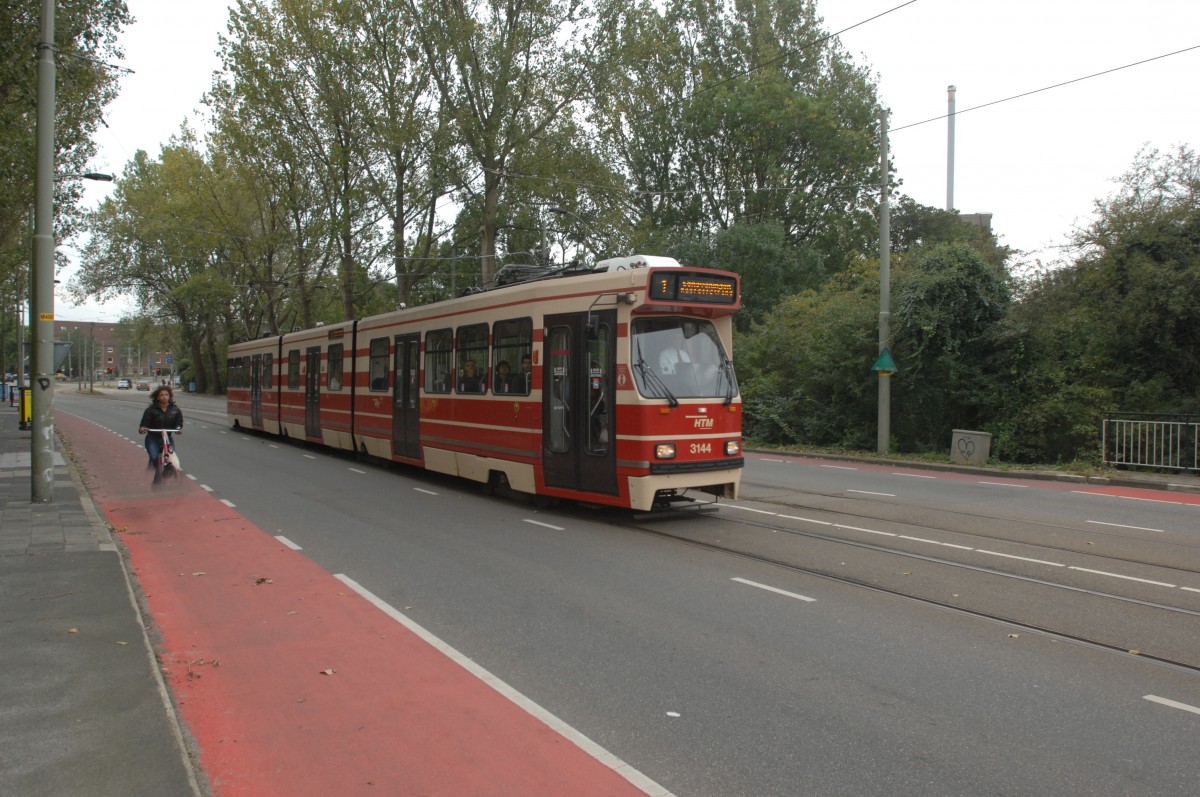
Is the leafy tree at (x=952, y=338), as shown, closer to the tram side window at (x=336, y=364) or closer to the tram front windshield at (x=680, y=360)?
the tram front windshield at (x=680, y=360)

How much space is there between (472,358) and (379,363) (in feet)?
15.5

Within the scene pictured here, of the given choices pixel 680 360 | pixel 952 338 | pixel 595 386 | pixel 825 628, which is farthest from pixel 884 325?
pixel 825 628

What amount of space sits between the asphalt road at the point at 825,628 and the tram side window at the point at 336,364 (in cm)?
744

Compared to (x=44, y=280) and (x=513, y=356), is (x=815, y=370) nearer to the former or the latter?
(x=513, y=356)

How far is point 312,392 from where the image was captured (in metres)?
22.2

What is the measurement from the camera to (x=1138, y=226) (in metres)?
18.2

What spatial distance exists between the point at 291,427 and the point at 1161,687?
22.5 meters

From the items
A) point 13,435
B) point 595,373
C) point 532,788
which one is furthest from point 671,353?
point 13,435

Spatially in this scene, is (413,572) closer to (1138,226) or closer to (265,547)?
(265,547)

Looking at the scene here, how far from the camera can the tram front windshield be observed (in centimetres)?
1053

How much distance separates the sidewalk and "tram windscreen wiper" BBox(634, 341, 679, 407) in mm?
5954

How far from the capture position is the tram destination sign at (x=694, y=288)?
10.6 metres

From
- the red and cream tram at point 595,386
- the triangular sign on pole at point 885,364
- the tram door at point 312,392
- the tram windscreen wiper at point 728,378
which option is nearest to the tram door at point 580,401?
the red and cream tram at point 595,386

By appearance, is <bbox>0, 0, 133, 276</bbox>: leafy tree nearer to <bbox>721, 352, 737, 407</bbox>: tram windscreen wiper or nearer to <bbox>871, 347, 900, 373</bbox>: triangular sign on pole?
<bbox>721, 352, 737, 407</bbox>: tram windscreen wiper
